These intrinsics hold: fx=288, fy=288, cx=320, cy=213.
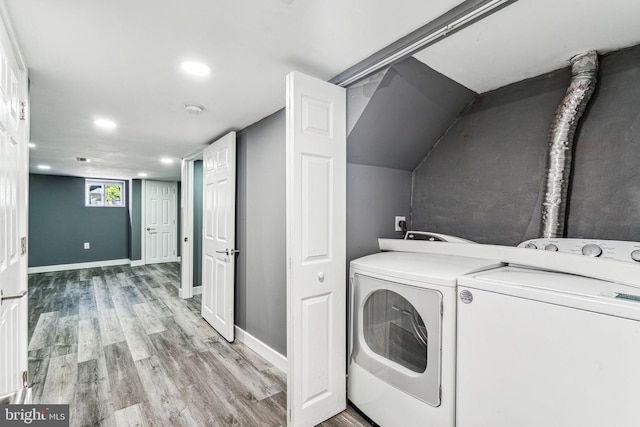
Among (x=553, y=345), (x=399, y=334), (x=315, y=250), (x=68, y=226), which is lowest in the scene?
(x=399, y=334)

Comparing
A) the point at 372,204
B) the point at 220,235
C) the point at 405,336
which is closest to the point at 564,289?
the point at 405,336

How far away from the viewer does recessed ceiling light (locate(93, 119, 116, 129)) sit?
8.71 ft

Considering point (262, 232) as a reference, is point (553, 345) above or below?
below

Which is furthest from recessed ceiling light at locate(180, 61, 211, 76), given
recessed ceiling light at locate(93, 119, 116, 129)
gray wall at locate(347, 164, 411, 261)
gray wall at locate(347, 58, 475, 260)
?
recessed ceiling light at locate(93, 119, 116, 129)

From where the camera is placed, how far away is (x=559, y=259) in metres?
1.35

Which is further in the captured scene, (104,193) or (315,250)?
(104,193)

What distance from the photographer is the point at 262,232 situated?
2561 millimetres

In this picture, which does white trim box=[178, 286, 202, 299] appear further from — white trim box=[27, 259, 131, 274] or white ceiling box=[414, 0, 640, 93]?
white ceiling box=[414, 0, 640, 93]

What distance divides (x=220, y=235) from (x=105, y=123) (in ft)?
4.87

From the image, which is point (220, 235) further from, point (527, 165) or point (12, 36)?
point (527, 165)

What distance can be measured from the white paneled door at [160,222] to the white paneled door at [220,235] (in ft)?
13.9

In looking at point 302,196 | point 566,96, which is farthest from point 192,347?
point 566,96

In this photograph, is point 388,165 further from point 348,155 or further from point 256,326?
point 256,326

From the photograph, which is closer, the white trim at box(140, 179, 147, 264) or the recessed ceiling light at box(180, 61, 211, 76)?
the recessed ceiling light at box(180, 61, 211, 76)
